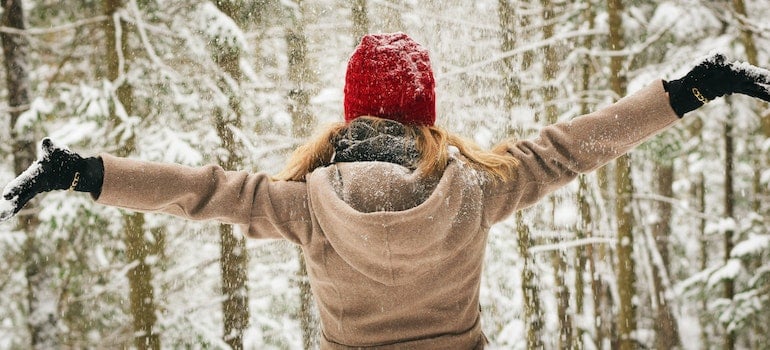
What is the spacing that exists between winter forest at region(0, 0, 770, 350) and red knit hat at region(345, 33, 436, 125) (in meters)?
4.87

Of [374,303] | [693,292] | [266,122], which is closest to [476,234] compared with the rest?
[374,303]

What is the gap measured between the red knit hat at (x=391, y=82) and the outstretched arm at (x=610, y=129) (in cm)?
34

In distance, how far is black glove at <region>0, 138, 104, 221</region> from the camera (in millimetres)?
1504

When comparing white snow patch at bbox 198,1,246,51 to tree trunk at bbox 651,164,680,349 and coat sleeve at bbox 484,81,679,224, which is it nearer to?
coat sleeve at bbox 484,81,679,224

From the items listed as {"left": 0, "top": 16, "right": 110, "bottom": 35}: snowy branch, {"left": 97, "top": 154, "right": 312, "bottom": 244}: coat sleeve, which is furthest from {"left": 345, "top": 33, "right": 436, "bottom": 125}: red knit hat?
{"left": 0, "top": 16, "right": 110, "bottom": 35}: snowy branch

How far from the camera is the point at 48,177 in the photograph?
152cm

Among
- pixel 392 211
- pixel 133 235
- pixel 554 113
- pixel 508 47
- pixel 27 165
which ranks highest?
pixel 508 47

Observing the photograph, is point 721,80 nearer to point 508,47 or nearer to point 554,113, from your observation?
point 508,47

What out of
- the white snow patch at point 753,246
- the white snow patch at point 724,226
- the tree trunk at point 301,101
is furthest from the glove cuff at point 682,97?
the white snow patch at point 724,226

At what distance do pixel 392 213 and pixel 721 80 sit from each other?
1.15m

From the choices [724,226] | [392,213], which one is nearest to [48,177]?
[392,213]

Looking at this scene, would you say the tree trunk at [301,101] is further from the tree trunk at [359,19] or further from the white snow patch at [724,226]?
the white snow patch at [724,226]

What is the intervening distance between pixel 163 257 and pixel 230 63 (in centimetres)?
288

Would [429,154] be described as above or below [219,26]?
below
